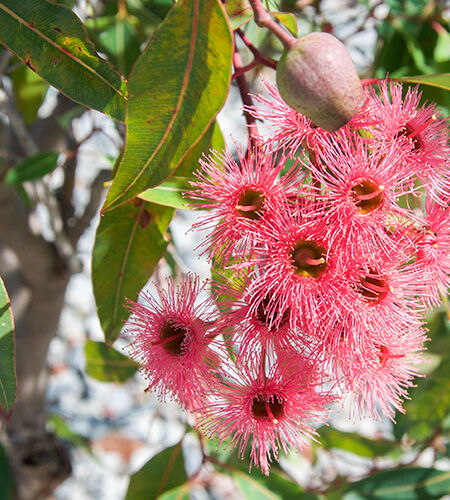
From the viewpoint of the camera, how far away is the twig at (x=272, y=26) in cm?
52

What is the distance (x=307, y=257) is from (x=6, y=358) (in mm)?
380

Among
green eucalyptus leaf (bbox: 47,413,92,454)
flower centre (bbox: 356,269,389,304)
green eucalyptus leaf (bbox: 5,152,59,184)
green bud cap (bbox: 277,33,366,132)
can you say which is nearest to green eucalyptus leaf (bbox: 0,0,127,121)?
green bud cap (bbox: 277,33,366,132)

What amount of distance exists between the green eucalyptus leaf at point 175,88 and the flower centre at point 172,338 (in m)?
0.25

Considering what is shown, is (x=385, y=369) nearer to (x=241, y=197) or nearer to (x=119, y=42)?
(x=241, y=197)

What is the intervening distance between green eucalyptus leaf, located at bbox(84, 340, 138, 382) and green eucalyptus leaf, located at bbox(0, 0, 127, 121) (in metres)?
0.90

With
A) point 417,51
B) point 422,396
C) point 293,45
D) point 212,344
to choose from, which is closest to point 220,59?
point 293,45

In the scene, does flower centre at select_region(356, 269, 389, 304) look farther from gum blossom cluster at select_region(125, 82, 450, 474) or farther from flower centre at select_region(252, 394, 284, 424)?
flower centre at select_region(252, 394, 284, 424)

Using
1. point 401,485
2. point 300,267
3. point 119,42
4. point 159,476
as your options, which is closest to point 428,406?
point 401,485

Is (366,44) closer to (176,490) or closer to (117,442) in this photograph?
(176,490)

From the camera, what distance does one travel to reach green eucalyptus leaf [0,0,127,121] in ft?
1.98

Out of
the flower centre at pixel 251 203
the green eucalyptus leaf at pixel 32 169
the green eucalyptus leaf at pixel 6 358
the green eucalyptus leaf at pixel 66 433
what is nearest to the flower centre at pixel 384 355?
the flower centre at pixel 251 203

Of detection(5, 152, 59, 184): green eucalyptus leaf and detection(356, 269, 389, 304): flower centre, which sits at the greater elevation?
detection(356, 269, 389, 304): flower centre

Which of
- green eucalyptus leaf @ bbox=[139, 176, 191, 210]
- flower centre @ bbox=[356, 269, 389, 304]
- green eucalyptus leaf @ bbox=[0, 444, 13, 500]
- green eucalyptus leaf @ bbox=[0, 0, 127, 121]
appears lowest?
green eucalyptus leaf @ bbox=[0, 444, 13, 500]

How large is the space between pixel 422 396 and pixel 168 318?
33.1 inches
